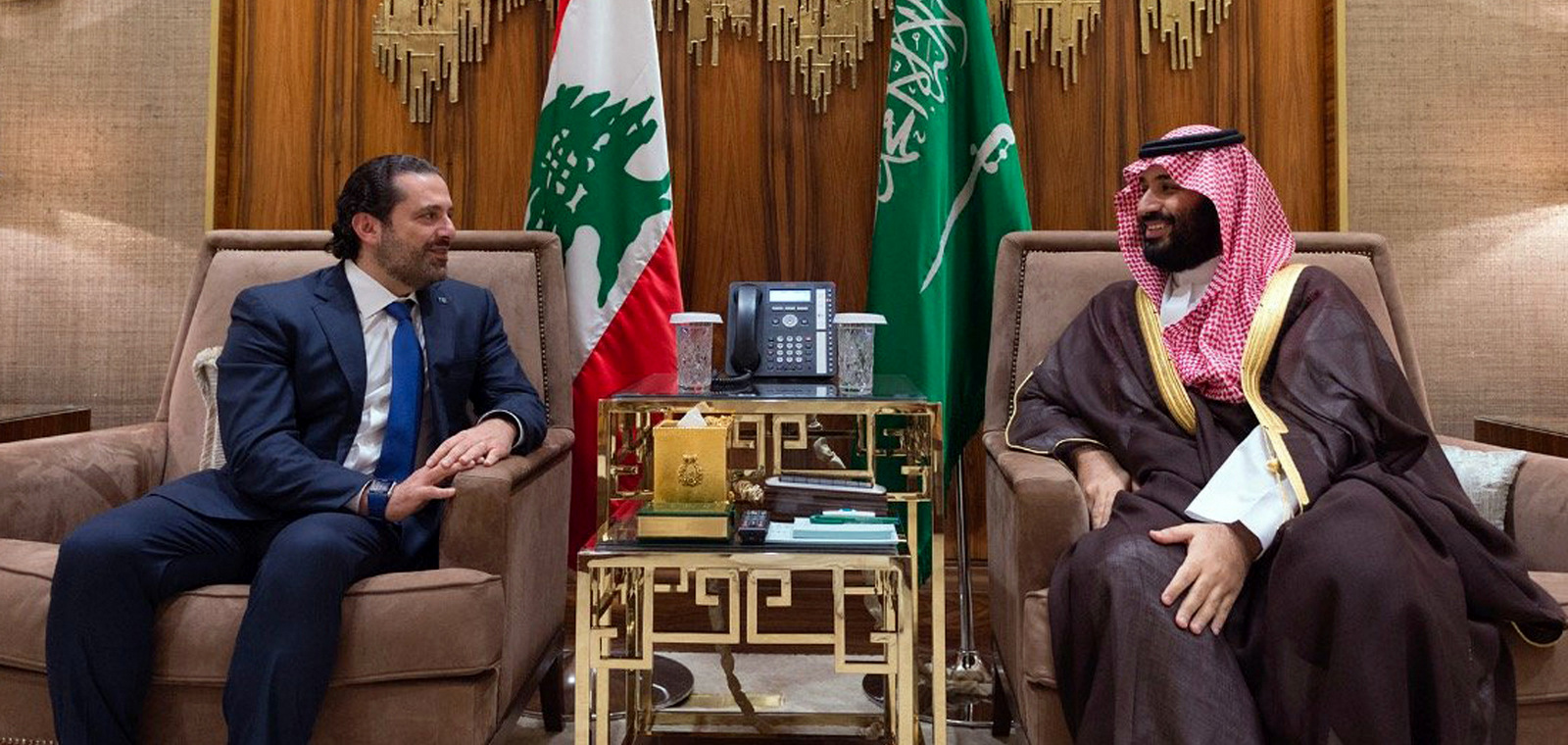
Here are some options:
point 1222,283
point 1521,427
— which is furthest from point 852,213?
point 1521,427

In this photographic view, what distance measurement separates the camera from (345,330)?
1.99 metres

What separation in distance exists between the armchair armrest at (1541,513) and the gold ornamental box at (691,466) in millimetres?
1367

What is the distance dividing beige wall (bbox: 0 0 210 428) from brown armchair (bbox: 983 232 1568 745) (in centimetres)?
234

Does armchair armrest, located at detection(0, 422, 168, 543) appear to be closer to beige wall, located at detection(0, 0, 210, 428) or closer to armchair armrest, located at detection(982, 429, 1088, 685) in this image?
beige wall, located at detection(0, 0, 210, 428)

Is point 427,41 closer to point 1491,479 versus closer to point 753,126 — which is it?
point 753,126

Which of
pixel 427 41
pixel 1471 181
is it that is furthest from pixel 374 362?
pixel 1471 181

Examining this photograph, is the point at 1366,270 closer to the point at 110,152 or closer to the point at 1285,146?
the point at 1285,146

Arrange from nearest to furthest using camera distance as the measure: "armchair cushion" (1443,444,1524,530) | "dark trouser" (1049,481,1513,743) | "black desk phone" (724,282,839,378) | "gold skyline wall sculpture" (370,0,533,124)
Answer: "dark trouser" (1049,481,1513,743), "armchair cushion" (1443,444,1524,530), "black desk phone" (724,282,839,378), "gold skyline wall sculpture" (370,0,533,124)

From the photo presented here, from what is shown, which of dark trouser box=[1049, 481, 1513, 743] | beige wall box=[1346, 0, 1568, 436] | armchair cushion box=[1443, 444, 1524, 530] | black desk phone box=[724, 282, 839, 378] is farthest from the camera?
beige wall box=[1346, 0, 1568, 436]

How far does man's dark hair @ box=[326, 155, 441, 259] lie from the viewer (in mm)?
2086

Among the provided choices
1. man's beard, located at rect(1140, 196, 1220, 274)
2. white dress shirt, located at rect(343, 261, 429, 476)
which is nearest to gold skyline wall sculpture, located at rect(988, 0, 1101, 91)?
man's beard, located at rect(1140, 196, 1220, 274)

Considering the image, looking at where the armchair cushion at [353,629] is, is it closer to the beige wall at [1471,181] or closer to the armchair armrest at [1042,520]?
the armchair armrest at [1042,520]

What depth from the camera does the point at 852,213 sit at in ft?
9.87

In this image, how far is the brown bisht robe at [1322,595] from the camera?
1440mm
